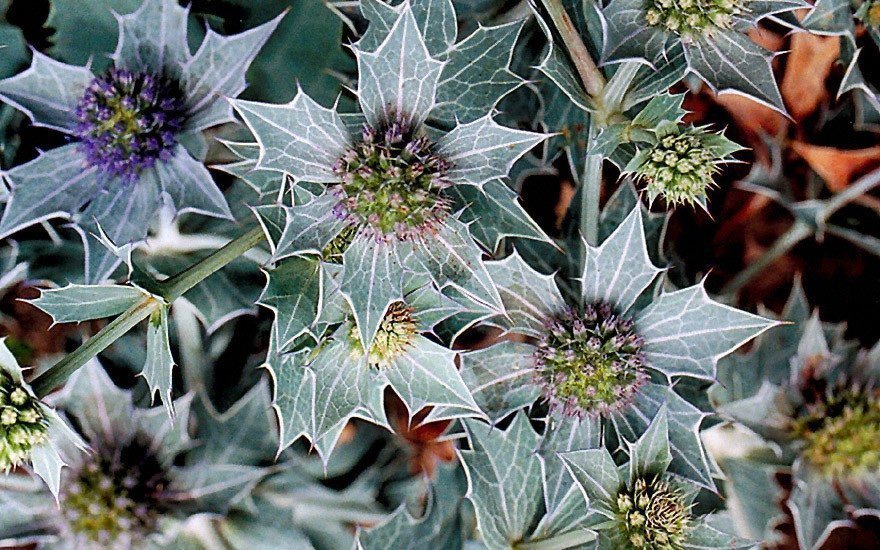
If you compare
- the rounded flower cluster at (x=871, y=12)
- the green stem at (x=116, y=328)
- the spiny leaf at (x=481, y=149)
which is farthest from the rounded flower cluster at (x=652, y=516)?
the rounded flower cluster at (x=871, y=12)

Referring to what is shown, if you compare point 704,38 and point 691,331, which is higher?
point 704,38

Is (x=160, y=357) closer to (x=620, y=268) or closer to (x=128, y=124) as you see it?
(x=128, y=124)

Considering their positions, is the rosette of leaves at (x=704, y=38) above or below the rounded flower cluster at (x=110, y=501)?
above

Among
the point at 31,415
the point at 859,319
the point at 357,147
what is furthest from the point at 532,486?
A: the point at 859,319

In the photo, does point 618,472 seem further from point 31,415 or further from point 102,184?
point 102,184

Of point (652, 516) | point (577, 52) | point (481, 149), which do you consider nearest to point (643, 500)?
point (652, 516)

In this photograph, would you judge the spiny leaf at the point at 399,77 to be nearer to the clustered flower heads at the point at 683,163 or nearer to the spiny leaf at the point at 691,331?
the clustered flower heads at the point at 683,163

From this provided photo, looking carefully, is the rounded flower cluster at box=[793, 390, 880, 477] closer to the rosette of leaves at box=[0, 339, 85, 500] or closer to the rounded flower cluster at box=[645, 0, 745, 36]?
the rounded flower cluster at box=[645, 0, 745, 36]

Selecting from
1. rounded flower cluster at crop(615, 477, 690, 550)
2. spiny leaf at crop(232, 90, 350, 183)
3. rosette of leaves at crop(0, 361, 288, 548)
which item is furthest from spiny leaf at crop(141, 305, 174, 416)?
rounded flower cluster at crop(615, 477, 690, 550)
